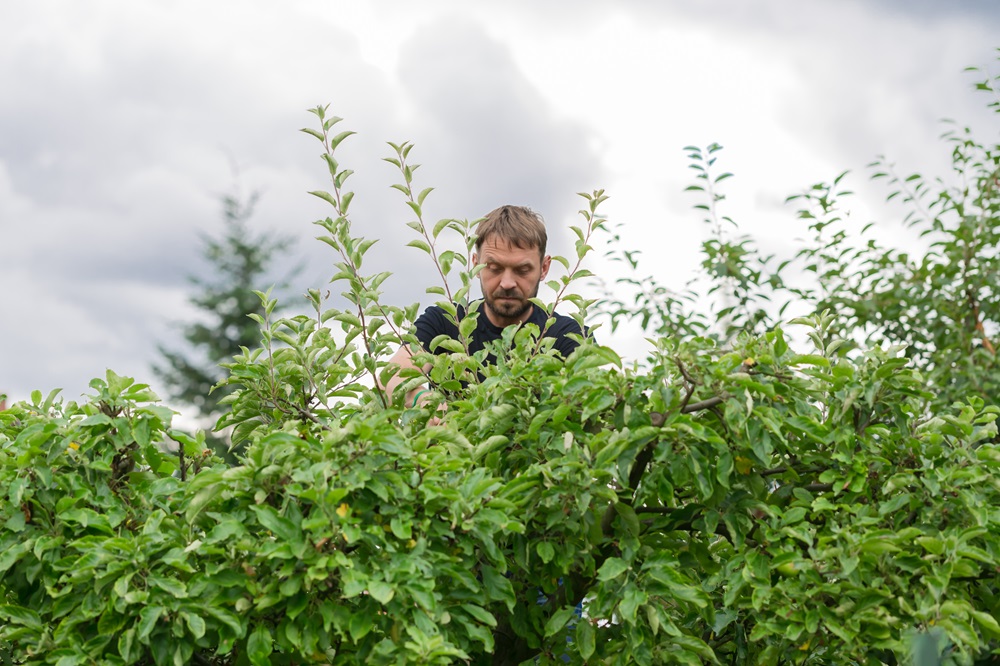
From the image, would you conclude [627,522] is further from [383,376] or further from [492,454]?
[383,376]

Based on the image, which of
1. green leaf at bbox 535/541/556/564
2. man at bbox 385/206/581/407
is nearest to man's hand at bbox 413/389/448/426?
green leaf at bbox 535/541/556/564

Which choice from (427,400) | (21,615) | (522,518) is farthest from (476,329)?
A: (21,615)

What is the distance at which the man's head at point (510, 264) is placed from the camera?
14.4 feet

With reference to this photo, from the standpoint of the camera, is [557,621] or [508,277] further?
[508,277]

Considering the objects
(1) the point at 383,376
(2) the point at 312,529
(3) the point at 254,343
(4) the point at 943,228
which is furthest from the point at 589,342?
(3) the point at 254,343

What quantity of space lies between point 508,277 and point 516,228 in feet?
0.77

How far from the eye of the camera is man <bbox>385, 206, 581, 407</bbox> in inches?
173

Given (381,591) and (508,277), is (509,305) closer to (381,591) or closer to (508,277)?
(508,277)

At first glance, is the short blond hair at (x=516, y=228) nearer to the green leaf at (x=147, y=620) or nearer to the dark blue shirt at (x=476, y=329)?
the dark blue shirt at (x=476, y=329)

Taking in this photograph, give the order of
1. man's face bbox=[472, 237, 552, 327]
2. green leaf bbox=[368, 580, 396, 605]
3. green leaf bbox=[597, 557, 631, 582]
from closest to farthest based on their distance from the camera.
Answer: green leaf bbox=[368, 580, 396, 605] → green leaf bbox=[597, 557, 631, 582] → man's face bbox=[472, 237, 552, 327]

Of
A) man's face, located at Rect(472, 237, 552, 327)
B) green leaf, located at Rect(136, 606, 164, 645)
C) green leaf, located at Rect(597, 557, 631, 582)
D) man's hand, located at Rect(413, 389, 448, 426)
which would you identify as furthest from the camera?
man's face, located at Rect(472, 237, 552, 327)

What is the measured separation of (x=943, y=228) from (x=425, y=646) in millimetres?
5471

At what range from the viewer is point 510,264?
4.38 meters

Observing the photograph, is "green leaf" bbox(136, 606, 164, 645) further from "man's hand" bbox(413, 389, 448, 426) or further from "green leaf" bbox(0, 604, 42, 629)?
"man's hand" bbox(413, 389, 448, 426)
